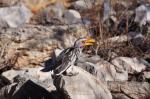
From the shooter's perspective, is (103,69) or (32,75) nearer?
(32,75)

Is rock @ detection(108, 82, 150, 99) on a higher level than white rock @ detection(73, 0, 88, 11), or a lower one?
lower

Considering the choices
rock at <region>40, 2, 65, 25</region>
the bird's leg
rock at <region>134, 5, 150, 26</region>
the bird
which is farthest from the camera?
rock at <region>40, 2, 65, 25</region>

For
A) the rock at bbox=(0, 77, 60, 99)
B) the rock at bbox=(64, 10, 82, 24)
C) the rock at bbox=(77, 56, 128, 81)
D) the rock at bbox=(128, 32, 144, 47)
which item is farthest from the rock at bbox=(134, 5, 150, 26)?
the rock at bbox=(0, 77, 60, 99)

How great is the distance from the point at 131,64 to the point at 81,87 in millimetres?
2108

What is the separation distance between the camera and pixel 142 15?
10148mm

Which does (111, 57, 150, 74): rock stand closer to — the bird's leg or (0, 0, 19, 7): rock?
the bird's leg

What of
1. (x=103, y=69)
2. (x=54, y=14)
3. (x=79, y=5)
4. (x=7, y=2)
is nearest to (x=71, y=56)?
(x=103, y=69)

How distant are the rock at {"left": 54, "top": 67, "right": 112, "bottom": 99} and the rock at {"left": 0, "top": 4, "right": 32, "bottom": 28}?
4.03m

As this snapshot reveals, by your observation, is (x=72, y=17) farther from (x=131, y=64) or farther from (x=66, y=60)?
(x=66, y=60)

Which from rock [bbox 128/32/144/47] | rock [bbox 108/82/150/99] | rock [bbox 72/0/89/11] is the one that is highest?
→ rock [bbox 72/0/89/11]

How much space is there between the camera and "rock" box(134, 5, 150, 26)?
1004 centimetres

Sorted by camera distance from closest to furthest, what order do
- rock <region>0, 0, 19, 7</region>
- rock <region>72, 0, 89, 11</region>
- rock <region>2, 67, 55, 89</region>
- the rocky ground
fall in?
1. the rocky ground
2. rock <region>2, 67, 55, 89</region>
3. rock <region>72, 0, 89, 11</region>
4. rock <region>0, 0, 19, 7</region>

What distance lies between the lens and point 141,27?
9.85 metres

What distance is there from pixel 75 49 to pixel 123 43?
292cm
